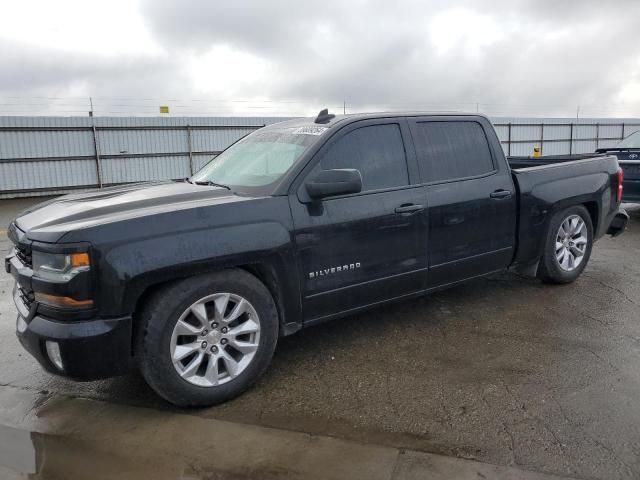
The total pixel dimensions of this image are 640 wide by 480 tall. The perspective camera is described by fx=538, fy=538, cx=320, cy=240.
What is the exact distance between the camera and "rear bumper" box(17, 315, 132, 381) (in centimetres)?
288

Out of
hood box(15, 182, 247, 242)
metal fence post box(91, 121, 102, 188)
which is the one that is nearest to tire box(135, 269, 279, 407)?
hood box(15, 182, 247, 242)

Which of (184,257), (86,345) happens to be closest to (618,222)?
(184,257)

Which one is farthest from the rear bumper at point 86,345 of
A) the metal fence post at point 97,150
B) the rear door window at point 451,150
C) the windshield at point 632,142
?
the metal fence post at point 97,150

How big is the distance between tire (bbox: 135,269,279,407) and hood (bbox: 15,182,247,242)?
19.7 inches

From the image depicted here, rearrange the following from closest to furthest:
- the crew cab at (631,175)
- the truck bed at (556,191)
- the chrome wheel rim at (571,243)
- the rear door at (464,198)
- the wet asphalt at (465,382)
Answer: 1. the wet asphalt at (465,382)
2. the rear door at (464,198)
3. the truck bed at (556,191)
4. the chrome wheel rim at (571,243)
5. the crew cab at (631,175)

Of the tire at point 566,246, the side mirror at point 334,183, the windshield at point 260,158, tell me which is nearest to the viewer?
the side mirror at point 334,183

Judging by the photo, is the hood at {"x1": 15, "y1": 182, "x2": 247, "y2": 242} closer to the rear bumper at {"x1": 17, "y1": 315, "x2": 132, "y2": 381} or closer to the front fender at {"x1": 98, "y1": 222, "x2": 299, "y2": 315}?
the front fender at {"x1": 98, "y1": 222, "x2": 299, "y2": 315}

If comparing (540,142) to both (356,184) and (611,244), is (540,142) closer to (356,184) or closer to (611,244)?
(611,244)

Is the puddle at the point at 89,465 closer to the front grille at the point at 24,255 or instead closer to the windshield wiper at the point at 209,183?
the front grille at the point at 24,255

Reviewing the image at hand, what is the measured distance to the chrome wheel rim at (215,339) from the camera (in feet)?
10.3

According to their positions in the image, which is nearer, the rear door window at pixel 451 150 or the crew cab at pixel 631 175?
the rear door window at pixel 451 150

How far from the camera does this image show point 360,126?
401 cm

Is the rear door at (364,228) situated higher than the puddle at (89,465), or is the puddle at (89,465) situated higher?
the rear door at (364,228)

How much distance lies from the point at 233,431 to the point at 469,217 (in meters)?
2.53
